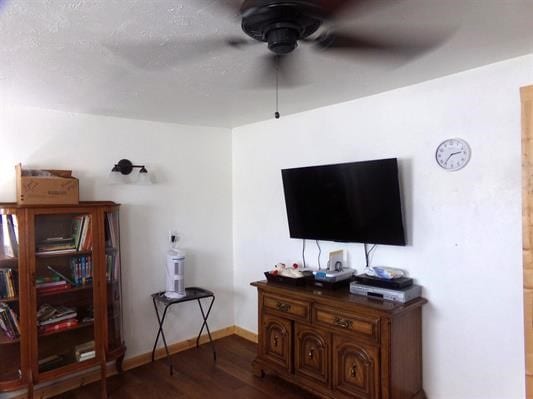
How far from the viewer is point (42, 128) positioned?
3.08 meters

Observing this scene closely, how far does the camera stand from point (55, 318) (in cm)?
286

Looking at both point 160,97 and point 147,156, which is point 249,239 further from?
point 160,97

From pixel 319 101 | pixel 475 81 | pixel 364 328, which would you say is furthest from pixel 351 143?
pixel 364 328

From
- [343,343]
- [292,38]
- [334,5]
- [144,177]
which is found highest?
[334,5]

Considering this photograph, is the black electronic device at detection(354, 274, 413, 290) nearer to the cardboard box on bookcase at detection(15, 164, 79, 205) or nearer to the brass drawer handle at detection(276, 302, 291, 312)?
the brass drawer handle at detection(276, 302, 291, 312)

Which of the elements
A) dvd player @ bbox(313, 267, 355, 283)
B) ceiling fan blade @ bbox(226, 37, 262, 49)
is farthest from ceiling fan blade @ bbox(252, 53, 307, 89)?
dvd player @ bbox(313, 267, 355, 283)

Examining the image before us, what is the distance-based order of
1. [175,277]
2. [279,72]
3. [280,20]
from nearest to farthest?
1. [280,20]
2. [279,72]
3. [175,277]

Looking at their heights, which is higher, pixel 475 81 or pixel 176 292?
→ pixel 475 81

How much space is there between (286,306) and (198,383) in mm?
1002

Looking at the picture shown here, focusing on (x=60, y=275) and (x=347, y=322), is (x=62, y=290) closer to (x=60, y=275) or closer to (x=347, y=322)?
(x=60, y=275)

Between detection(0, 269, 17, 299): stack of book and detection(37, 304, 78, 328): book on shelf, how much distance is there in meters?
0.23

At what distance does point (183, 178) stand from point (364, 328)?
2293 mm

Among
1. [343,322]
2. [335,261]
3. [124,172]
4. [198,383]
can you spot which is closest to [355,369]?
[343,322]

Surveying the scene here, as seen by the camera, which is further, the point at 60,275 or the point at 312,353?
the point at 60,275
